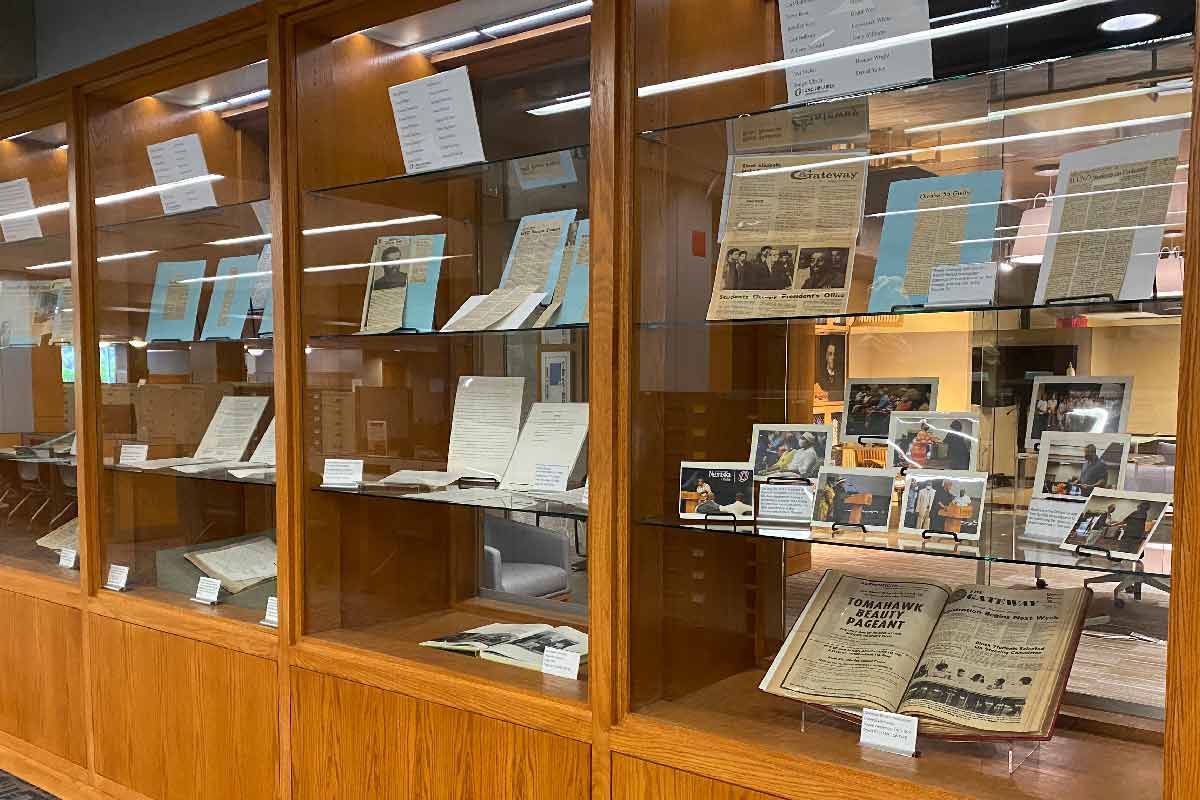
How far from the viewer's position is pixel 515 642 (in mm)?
2273

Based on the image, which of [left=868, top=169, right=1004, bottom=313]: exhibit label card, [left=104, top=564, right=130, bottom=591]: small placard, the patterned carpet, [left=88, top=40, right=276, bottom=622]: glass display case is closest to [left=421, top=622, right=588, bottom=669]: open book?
[left=88, top=40, right=276, bottom=622]: glass display case

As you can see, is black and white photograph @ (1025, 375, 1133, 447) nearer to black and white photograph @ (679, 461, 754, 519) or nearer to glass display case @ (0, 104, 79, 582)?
black and white photograph @ (679, 461, 754, 519)

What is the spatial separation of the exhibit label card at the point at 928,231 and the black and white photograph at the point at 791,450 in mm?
282

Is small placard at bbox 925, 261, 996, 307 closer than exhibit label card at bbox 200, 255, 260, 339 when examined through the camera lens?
Yes

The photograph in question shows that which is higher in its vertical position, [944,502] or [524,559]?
[944,502]

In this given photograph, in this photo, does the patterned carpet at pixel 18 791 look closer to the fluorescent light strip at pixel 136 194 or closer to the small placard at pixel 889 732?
the fluorescent light strip at pixel 136 194

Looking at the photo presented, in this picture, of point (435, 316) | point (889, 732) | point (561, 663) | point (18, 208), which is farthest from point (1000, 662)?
point (18, 208)

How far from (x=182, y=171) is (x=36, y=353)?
962 millimetres

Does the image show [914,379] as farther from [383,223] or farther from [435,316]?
[383,223]

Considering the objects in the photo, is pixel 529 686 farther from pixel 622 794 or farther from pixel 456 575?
pixel 456 575

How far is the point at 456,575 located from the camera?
2.64 metres

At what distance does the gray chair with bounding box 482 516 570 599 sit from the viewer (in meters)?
2.30

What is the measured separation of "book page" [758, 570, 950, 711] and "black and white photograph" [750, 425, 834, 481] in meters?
0.23

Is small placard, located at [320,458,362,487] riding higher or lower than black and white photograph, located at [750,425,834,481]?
lower
